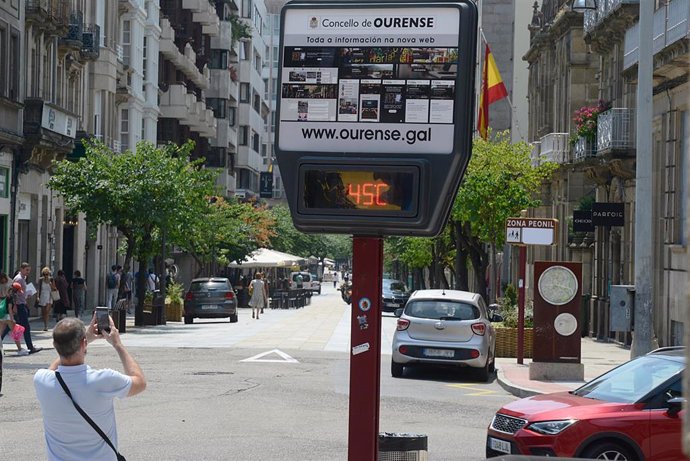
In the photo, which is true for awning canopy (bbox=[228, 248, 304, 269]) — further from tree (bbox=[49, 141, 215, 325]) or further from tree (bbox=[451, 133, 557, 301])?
tree (bbox=[49, 141, 215, 325])

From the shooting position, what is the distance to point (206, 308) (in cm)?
4706

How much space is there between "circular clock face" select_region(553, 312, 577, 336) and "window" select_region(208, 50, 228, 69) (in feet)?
216

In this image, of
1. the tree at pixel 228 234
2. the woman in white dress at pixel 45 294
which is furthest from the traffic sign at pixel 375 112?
the tree at pixel 228 234

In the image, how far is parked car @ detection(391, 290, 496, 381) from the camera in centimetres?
2433

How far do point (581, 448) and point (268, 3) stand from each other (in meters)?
158

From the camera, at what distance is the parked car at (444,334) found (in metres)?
24.3

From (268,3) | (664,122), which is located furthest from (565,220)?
(268,3)

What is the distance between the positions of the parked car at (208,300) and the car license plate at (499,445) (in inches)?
1320

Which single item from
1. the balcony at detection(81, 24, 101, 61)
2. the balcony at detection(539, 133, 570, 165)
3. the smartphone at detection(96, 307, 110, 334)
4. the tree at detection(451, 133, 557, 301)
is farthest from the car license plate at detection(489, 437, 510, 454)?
the balcony at detection(81, 24, 101, 61)

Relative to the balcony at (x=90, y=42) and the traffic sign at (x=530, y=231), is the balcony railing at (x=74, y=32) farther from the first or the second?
the traffic sign at (x=530, y=231)

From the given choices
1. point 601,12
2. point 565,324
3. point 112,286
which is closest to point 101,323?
point 565,324

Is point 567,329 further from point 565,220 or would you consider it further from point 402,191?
point 565,220

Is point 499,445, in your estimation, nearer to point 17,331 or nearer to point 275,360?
point 17,331

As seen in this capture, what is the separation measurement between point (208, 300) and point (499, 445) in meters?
34.1
